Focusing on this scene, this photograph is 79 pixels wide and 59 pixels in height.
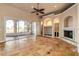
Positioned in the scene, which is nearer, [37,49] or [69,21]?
[37,49]

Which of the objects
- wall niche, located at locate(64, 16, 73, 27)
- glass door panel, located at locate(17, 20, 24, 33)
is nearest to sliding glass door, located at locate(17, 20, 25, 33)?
glass door panel, located at locate(17, 20, 24, 33)

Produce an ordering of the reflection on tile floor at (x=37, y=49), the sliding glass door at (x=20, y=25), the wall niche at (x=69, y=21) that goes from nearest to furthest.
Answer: the reflection on tile floor at (x=37, y=49) < the wall niche at (x=69, y=21) < the sliding glass door at (x=20, y=25)

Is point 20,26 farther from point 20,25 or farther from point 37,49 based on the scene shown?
point 37,49

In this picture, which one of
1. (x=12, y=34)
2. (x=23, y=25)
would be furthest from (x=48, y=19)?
(x=12, y=34)

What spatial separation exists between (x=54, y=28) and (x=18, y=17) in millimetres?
4198

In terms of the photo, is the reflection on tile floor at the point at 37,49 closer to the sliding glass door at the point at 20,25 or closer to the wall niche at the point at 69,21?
the wall niche at the point at 69,21

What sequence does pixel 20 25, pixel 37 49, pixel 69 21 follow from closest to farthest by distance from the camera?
pixel 37 49
pixel 69 21
pixel 20 25

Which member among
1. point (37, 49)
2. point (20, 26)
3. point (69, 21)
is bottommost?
point (37, 49)

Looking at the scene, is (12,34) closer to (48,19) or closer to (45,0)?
(48,19)

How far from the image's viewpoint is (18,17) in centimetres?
848

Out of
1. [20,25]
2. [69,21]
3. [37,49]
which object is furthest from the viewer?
[20,25]

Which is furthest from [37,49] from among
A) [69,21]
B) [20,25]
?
[20,25]

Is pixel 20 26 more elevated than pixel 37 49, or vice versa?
pixel 20 26

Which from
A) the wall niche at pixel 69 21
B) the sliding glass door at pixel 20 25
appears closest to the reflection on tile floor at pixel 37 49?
the wall niche at pixel 69 21
